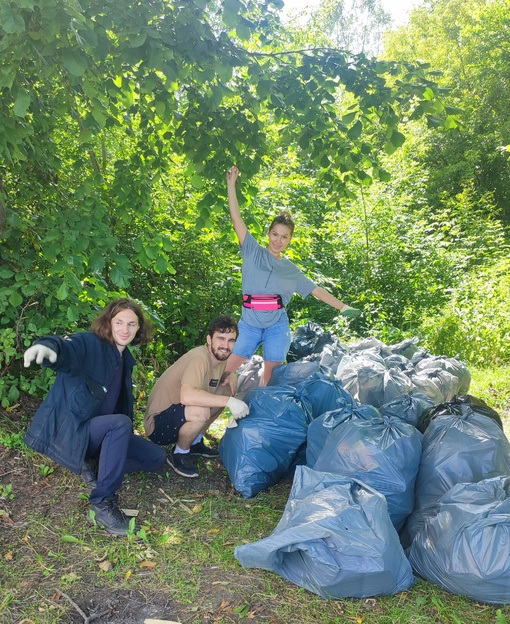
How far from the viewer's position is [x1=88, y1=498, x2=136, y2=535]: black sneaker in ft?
8.05

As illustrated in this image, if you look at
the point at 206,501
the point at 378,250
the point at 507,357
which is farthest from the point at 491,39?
the point at 206,501

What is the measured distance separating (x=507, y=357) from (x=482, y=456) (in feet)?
11.0

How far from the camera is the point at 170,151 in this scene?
151 inches

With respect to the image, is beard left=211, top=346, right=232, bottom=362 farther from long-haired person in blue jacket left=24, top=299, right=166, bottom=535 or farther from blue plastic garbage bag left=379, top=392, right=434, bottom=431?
blue plastic garbage bag left=379, top=392, right=434, bottom=431

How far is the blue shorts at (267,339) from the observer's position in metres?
3.76

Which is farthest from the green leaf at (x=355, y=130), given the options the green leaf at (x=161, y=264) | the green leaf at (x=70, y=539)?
the green leaf at (x=70, y=539)

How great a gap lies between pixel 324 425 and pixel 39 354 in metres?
1.44

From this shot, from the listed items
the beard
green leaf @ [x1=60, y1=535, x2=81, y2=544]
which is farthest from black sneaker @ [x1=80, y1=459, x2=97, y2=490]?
the beard

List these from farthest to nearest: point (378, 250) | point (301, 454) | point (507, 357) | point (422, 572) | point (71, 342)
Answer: point (378, 250), point (507, 357), point (301, 454), point (71, 342), point (422, 572)

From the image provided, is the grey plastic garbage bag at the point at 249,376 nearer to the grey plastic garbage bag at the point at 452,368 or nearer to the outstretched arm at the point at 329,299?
the outstretched arm at the point at 329,299

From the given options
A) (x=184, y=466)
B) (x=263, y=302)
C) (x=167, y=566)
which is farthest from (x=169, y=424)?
(x=263, y=302)

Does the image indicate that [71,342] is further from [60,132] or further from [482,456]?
[60,132]

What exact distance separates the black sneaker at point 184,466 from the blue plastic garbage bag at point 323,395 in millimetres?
758

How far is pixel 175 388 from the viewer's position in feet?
10.1
